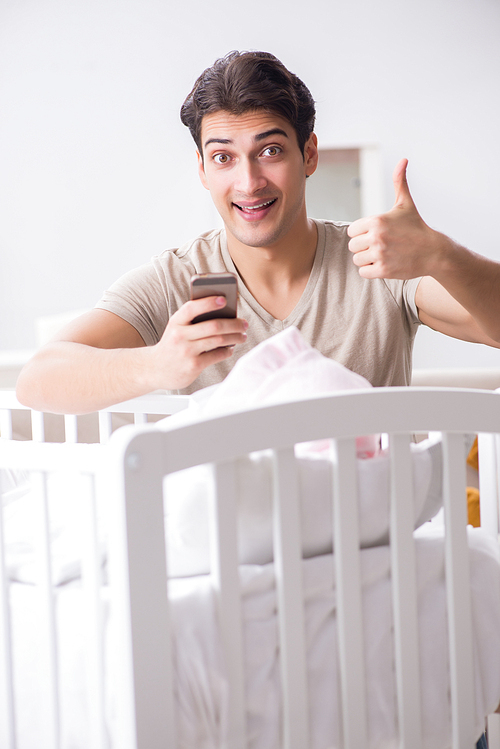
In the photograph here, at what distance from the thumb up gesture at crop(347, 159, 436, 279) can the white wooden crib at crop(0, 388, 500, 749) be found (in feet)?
1.15

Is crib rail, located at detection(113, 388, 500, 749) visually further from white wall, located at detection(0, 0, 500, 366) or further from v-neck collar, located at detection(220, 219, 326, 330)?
white wall, located at detection(0, 0, 500, 366)

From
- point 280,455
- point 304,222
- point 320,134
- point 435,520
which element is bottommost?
point 435,520

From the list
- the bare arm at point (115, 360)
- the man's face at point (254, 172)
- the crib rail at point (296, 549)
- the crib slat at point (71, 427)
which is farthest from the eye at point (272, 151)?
the crib rail at point (296, 549)

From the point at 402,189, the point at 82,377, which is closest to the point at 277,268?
the point at 402,189

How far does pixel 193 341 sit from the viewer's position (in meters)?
0.89

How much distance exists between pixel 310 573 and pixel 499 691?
25 cm

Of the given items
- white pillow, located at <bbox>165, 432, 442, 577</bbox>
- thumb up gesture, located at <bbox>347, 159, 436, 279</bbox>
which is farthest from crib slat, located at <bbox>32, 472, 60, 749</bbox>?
thumb up gesture, located at <bbox>347, 159, 436, 279</bbox>

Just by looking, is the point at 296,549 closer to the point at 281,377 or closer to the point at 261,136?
the point at 281,377

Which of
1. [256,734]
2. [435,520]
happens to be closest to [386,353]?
[435,520]

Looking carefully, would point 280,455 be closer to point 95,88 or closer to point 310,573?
point 310,573

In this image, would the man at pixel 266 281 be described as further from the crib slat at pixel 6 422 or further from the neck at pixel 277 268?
the crib slat at pixel 6 422

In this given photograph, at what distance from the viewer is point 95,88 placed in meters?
3.80

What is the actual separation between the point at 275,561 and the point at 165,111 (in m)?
3.66

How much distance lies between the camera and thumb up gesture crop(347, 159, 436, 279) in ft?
3.20
